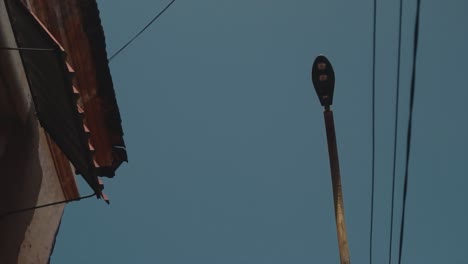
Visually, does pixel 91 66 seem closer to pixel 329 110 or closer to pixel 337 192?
pixel 329 110

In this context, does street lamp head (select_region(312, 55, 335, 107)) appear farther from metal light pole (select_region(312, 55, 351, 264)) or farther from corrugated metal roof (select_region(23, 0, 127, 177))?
corrugated metal roof (select_region(23, 0, 127, 177))

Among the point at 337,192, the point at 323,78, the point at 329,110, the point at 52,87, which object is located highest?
the point at 52,87

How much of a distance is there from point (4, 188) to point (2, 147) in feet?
1.68

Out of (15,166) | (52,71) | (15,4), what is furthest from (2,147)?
(15,4)

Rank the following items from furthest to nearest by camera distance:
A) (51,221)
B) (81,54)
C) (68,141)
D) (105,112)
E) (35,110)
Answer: (105,112), (81,54), (51,221), (35,110), (68,141)

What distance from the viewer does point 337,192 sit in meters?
5.06

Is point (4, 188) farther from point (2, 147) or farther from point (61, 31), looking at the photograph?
point (61, 31)

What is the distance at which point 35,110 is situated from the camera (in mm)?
6289

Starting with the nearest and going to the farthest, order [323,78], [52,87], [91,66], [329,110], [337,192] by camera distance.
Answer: [337,192] → [52,87] → [323,78] → [329,110] → [91,66]

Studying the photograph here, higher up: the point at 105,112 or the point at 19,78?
the point at 19,78

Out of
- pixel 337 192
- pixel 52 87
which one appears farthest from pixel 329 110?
pixel 52 87

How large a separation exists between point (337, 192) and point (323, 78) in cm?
137

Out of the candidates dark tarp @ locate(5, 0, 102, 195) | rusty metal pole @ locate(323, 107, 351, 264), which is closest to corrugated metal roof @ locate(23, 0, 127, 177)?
dark tarp @ locate(5, 0, 102, 195)

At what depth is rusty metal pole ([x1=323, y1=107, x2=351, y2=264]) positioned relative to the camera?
4.70m
